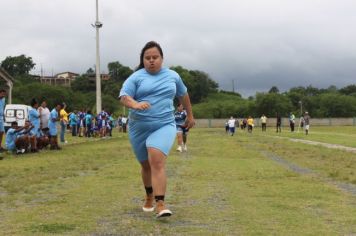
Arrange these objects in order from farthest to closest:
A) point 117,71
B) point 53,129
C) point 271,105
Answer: point 117,71 → point 271,105 → point 53,129

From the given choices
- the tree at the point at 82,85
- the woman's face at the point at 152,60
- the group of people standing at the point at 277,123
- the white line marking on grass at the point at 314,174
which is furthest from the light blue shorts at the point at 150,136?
the tree at the point at 82,85

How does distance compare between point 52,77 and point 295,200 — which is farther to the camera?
point 52,77

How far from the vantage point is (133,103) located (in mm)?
6250

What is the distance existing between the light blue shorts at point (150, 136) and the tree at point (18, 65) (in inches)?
5124

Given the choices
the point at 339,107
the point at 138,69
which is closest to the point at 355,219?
the point at 138,69

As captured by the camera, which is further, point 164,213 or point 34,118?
point 34,118

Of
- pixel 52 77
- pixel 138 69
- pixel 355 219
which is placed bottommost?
pixel 355 219

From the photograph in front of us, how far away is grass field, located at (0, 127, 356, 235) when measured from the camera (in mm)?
6004

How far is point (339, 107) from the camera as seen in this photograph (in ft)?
385

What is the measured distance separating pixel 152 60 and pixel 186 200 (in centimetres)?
238

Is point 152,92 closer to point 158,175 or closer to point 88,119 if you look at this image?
point 158,175

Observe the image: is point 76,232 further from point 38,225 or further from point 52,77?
point 52,77

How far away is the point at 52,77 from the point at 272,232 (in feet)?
578

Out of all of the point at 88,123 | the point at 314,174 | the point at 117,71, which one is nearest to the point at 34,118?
the point at 314,174
